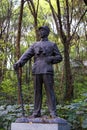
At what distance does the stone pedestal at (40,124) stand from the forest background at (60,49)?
2596 mm

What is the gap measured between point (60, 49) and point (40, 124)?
21.2 metres

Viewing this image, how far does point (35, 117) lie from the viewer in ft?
23.5

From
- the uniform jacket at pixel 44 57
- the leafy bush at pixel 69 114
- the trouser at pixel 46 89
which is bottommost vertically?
the leafy bush at pixel 69 114

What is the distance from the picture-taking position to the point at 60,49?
2778 cm

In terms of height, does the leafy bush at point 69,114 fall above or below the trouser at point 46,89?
below

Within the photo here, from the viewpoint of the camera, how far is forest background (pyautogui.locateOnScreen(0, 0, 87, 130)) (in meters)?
10.5

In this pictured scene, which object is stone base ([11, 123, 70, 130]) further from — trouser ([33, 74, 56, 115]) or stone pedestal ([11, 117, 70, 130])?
trouser ([33, 74, 56, 115])

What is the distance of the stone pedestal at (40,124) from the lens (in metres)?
6.67

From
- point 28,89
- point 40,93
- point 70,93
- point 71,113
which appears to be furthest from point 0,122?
point 28,89

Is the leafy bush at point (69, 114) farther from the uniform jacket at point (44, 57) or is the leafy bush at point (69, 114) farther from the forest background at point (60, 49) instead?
the uniform jacket at point (44, 57)

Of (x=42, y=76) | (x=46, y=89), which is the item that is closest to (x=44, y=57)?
(x=42, y=76)

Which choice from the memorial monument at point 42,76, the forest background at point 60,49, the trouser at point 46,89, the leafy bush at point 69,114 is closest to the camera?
the memorial monument at point 42,76

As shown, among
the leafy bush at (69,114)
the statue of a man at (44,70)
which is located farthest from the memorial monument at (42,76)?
the leafy bush at (69,114)

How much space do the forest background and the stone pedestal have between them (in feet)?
8.52
